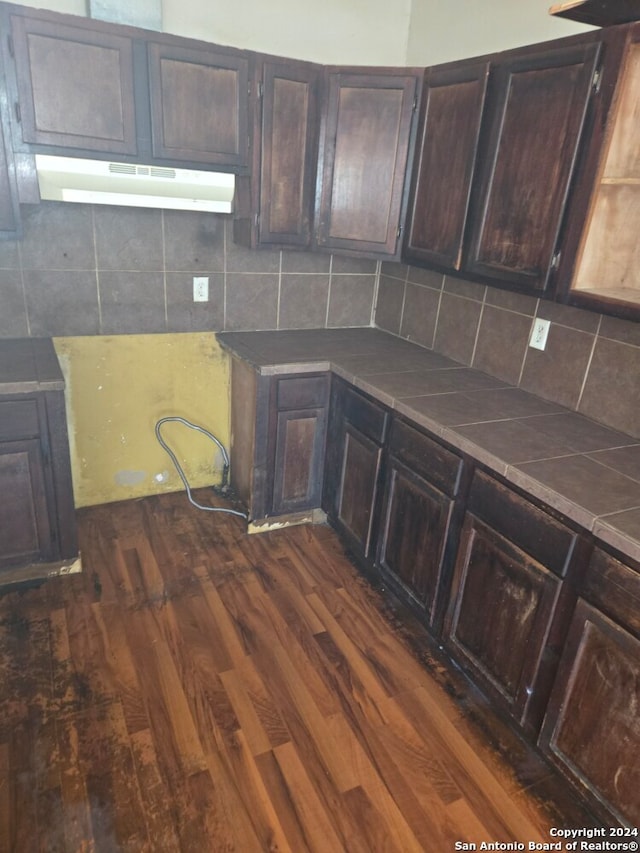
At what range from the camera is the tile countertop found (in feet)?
4.82

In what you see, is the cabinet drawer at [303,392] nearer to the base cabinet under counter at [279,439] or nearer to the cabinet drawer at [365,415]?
the base cabinet under counter at [279,439]

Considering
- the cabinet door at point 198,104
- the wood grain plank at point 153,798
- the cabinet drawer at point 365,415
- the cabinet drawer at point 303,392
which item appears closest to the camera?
the wood grain plank at point 153,798

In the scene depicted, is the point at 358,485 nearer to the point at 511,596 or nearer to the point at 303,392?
the point at 303,392

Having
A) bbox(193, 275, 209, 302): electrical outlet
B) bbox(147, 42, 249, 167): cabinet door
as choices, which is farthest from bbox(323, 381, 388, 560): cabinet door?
bbox(147, 42, 249, 167): cabinet door

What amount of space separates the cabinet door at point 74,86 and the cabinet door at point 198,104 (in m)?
0.10

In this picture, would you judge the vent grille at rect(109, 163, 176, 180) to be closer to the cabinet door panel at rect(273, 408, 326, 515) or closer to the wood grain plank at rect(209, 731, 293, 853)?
the cabinet door panel at rect(273, 408, 326, 515)

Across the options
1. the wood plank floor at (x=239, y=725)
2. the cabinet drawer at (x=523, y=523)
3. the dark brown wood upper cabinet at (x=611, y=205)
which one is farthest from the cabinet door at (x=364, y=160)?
the wood plank floor at (x=239, y=725)

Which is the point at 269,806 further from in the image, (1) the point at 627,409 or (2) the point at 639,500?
(1) the point at 627,409

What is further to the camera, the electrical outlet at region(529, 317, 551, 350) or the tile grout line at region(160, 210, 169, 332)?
the tile grout line at region(160, 210, 169, 332)

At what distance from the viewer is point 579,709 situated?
1.49 meters

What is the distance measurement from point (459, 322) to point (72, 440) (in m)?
1.93

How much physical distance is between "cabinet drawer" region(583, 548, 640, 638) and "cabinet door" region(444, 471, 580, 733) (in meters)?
0.06

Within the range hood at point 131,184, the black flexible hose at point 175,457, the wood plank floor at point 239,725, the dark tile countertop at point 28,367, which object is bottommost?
the wood plank floor at point 239,725

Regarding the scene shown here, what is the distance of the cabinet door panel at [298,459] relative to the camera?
103 inches
